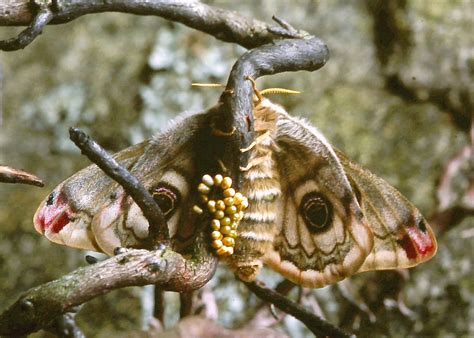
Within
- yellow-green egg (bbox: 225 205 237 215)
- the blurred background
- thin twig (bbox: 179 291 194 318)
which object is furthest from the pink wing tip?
the blurred background

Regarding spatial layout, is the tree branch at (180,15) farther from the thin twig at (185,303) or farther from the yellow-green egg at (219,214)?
the thin twig at (185,303)

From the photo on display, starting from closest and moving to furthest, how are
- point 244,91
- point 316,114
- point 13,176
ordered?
point 13,176 < point 244,91 < point 316,114

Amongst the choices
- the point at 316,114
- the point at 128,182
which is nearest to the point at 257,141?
the point at 128,182

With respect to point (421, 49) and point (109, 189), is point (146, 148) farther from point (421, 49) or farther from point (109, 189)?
point (421, 49)

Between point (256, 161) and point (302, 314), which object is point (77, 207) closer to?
point (256, 161)

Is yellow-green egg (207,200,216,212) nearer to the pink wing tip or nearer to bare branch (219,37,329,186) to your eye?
bare branch (219,37,329,186)

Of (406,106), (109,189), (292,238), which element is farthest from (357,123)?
(109,189)

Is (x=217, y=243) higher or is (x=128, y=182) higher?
(x=128, y=182)
